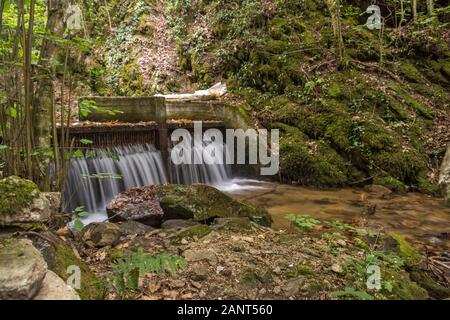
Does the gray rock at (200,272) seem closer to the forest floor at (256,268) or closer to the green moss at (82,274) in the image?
the forest floor at (256,268)

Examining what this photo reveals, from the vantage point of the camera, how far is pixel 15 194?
254 centimetres

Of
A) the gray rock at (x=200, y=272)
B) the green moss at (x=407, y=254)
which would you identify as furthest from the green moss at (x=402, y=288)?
the gray rock at (x=200, y=272)

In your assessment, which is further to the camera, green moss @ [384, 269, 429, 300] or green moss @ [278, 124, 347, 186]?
green moss @ [278, 124, 347, 186]

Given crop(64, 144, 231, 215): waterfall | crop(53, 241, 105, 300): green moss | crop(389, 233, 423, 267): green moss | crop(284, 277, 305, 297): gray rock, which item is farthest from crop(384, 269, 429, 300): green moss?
crop(64, 144, 231, 215): waterfall

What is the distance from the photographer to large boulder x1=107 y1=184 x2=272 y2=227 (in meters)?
4.84

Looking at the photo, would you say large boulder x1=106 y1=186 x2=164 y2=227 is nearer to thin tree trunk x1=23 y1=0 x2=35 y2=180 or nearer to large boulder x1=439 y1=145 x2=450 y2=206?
thin tree trunk x1=23 y1=0 x2=35 y2=180

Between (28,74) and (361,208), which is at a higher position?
(28,74)

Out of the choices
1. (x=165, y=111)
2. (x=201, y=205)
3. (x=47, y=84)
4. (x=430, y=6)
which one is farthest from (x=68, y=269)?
(x=430, y=6)

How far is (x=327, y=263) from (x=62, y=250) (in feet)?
7.88

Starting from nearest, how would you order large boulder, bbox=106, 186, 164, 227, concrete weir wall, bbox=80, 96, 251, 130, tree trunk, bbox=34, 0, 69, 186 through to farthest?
tree trunk, bbox=34, 0, 69, 186, large boulder, bbox=106, 186, 164, 227, concrete weir wall, bbox=80, 96, 251, 130

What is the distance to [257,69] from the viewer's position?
10.9 meters

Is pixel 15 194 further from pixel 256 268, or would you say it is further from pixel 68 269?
pixel 256 268

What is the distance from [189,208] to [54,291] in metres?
2.86
